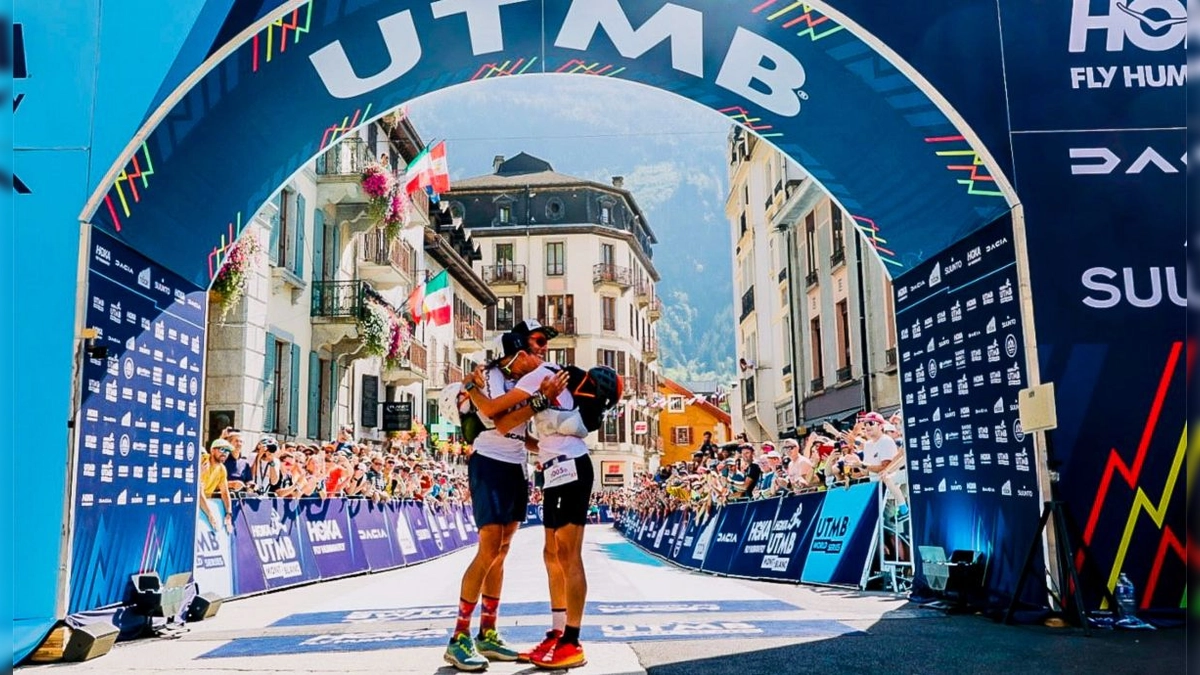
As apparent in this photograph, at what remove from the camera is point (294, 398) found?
78.2ft

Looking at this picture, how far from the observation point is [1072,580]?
22.5 feet

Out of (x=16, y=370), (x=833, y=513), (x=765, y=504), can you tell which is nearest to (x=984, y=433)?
(x=833, y=513)

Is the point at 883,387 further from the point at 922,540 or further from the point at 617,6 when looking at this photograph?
the point at 617,6

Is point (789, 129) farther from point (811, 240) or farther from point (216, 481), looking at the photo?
point (811, 240)

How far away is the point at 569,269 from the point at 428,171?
4319 centimetres

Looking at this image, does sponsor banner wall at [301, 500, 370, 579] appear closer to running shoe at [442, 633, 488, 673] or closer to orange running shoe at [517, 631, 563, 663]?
orange running shoe at [517, 631, 563, 663]

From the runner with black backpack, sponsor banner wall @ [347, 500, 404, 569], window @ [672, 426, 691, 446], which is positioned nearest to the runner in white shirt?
the runner with black backpack

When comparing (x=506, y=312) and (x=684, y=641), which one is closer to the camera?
(x=684, y=641)

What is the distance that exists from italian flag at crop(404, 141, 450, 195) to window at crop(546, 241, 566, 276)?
42850 mm

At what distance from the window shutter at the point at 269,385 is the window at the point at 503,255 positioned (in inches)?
1793

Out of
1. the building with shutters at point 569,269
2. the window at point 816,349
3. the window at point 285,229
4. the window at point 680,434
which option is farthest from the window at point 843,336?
the window at point 680,434

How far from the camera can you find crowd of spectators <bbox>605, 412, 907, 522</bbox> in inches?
450

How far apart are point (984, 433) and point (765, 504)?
6.35m

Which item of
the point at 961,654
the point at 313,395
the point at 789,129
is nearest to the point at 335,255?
the point at 313,395
